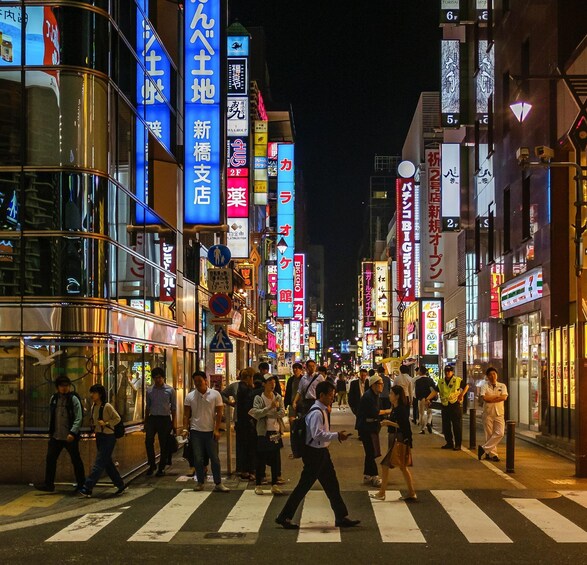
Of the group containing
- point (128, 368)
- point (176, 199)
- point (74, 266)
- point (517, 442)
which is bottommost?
point (517, 442)

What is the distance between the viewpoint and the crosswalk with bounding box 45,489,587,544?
36.3 ft

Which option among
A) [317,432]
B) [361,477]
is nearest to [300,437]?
[317,432]

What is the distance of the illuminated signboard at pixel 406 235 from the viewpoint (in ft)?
215

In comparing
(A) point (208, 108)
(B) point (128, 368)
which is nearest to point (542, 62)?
(A) point (208, 108)

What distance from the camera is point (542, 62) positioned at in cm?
2580

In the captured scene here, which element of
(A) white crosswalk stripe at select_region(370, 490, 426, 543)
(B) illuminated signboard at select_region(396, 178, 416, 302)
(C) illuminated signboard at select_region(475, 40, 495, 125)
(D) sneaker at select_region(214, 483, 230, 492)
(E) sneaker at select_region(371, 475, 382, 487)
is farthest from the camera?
(B) illuminated signboard at select_region(396, 178, 416, 302)

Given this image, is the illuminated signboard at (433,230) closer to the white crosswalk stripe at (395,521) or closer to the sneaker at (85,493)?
the white crosswalk stripe at (395,521)

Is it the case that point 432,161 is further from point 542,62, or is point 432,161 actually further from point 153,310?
point 153,310

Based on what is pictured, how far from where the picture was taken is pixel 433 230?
180 ft

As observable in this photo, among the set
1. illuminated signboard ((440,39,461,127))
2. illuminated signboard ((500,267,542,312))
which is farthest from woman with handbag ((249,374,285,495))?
illuminated signboard ((440,39,461,127))

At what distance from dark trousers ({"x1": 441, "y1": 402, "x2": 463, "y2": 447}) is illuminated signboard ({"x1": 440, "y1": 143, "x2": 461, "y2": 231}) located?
2024cm

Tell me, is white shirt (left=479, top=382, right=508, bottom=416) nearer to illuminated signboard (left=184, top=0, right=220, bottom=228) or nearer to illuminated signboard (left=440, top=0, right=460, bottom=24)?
illuminated signboard (left=184, top=0, right=220, bottom=228)

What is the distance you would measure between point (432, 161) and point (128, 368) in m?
32.5

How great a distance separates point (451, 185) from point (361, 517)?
30781mm
